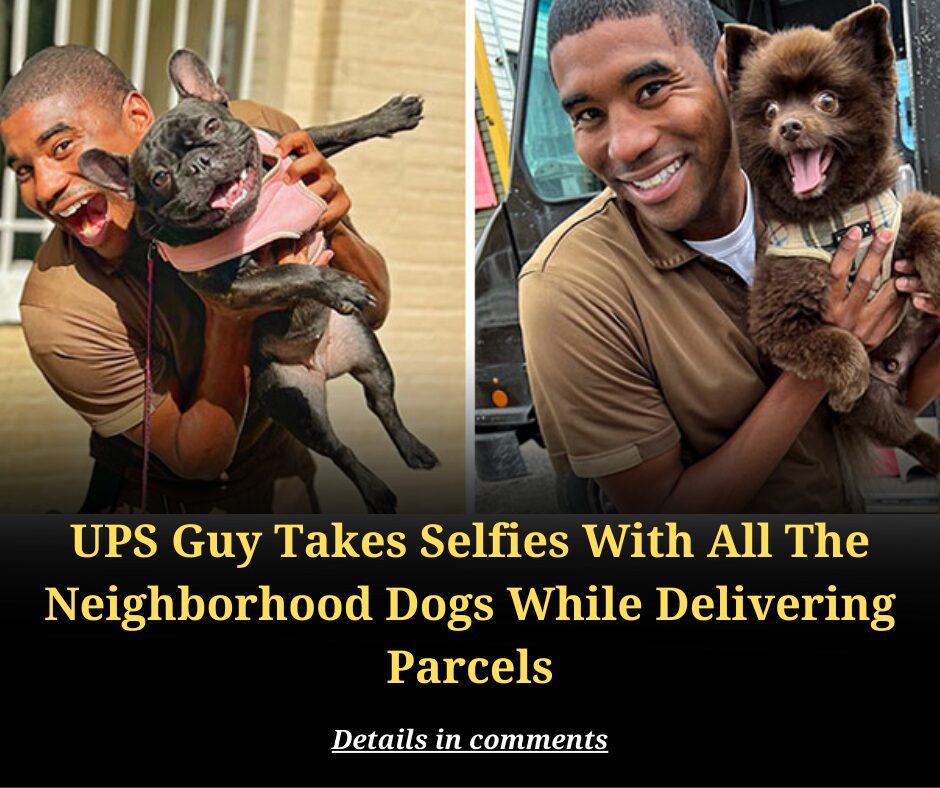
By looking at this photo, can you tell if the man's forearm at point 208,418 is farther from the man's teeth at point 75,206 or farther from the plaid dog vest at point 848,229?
the plaid dog vest at point 848,229

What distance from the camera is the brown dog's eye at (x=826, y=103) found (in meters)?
2.91

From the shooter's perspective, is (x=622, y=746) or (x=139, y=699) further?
(x=139, y=699)

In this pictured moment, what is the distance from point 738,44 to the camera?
2.99 metres

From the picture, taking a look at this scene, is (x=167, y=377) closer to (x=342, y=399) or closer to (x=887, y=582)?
(x=342, y=399)

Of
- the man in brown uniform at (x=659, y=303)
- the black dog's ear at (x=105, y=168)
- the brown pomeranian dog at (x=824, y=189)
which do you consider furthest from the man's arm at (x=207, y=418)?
the brown pomeranian dog at (x=824, y=189)

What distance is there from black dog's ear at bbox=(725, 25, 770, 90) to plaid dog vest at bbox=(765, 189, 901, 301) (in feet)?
1.35

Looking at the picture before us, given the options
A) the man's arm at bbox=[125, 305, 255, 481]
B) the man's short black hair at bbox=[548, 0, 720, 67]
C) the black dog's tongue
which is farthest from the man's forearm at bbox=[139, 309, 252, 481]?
the man's short black hair at bbox=[548, 0, 720, 67]

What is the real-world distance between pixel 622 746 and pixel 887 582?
189 centimetres

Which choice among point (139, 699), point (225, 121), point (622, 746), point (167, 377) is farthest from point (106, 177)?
point (622, 746)

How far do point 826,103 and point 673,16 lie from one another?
1.49 feet

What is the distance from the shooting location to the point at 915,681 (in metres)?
3.90

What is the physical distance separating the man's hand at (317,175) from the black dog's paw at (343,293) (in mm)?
130

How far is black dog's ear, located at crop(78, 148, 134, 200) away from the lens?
3254 millimetres

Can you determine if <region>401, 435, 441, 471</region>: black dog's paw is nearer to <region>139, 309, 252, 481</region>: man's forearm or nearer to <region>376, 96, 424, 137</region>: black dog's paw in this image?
<region>139, 309, 252, 481</region>: man's forearm
